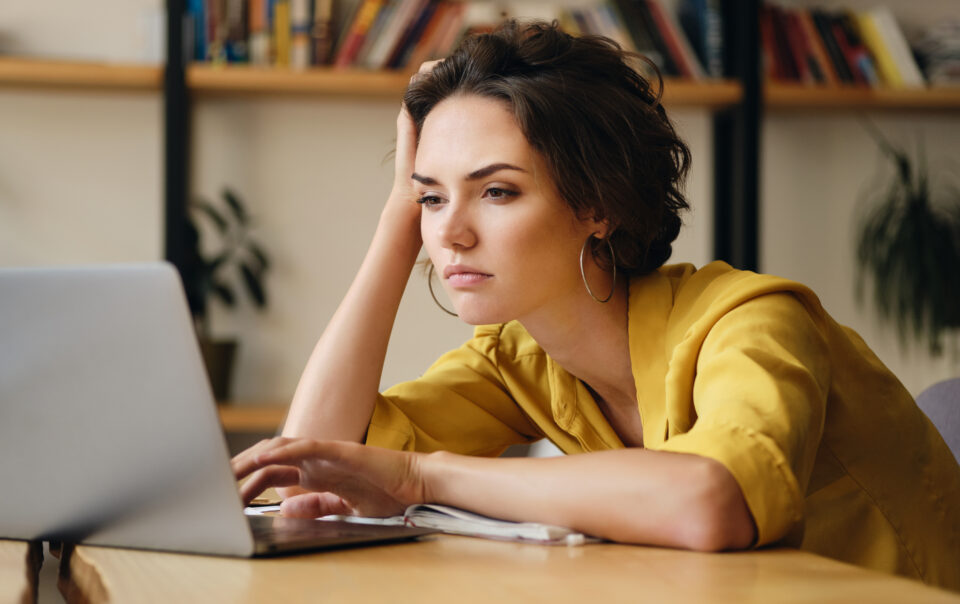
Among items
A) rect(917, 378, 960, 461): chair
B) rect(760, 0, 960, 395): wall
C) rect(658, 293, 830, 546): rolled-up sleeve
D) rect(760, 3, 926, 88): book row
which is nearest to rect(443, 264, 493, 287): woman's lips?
rect(658, 293, 830, 546): rolled-up sleeve

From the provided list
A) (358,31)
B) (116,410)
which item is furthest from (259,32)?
(116,410)

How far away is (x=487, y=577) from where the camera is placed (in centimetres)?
64

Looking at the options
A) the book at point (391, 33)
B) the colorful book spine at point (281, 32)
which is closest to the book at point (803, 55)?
the book at point (391, 33)

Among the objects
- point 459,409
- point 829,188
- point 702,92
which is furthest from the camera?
point 829,188

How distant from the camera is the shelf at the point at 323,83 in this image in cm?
286

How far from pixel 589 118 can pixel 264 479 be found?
0.57m

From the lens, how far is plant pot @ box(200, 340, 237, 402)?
2918mm

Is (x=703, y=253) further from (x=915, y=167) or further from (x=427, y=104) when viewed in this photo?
(x=427, y=104)

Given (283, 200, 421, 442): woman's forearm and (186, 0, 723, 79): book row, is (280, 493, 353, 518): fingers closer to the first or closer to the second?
(283, 200, 421, 442): woman's forearm

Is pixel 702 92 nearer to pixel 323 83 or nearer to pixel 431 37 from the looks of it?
pixel 431 37

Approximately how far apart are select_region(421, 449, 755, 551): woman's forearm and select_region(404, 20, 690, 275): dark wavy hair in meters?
0.46

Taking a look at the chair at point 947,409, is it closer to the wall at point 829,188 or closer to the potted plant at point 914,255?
the potted plant at point 914,255

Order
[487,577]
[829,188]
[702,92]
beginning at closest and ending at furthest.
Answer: [487,577] → [702,92] → [829,188]

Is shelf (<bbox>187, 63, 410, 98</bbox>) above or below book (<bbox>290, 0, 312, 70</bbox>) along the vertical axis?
below
